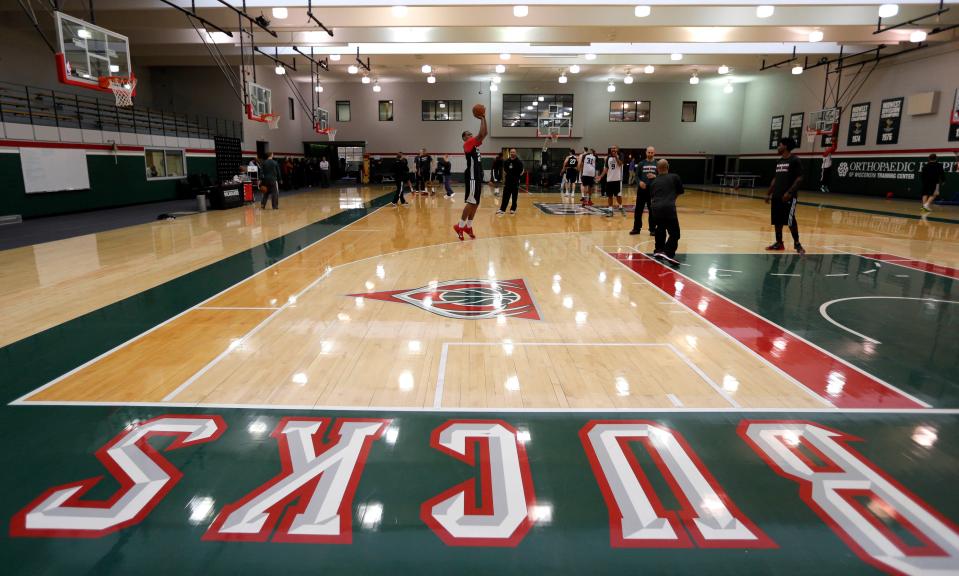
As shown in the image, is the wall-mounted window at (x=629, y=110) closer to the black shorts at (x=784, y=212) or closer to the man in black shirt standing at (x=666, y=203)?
the black shorts at (x=784, y=212)

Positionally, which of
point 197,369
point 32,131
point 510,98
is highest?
point 510,98

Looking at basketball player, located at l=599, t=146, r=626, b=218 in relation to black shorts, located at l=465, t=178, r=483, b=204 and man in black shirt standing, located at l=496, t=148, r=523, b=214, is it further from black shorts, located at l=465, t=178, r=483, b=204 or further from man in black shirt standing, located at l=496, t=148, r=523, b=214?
black shorts, located at l=465, t=178, r=483, b=204

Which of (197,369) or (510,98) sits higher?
(510,98)

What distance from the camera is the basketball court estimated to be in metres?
2.32

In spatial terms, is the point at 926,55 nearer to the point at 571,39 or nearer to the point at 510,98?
the point at 571,39

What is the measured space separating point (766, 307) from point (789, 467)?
357cm

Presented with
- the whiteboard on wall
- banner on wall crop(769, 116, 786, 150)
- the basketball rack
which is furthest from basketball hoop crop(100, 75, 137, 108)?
banner on wall crop(769, 116, 786, 150)

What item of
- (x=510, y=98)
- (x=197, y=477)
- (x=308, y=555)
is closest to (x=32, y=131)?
(x=197, y=477)

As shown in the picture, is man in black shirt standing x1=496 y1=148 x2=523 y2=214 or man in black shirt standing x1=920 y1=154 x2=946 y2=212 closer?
man in black shirt standing x1=496 y1=148 x2=523 y2=214

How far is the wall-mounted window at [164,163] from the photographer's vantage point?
19234 millimetres

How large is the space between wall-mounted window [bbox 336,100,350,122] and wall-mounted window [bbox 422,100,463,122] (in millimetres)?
4470

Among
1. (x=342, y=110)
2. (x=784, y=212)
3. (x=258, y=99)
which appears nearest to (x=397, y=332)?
(x=784, y=212)

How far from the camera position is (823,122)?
24.6m

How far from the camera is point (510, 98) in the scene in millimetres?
33344
